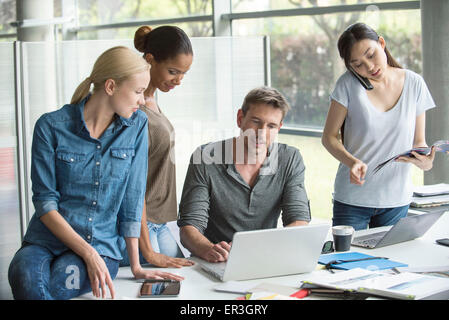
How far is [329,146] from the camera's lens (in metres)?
2.74

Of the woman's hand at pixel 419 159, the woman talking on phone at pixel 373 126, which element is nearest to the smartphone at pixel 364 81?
the woman talking on phone at pixel 373 126

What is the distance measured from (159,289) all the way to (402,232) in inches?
40.1

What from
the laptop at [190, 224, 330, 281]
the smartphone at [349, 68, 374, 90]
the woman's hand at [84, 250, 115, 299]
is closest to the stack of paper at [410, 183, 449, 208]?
the smartphone at [349, 68, 374, 90]

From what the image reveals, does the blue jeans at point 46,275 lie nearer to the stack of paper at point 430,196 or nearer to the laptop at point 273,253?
the laptop at point 273,253

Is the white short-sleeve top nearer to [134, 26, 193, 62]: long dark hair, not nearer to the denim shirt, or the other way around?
[134, 26, 193, 62]: long dark hair

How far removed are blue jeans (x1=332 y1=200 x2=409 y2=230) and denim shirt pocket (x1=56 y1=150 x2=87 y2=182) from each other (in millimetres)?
1318

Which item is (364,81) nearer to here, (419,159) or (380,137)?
(380,137)

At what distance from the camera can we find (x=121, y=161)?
191cm

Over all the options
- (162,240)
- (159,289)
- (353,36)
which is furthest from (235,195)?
(353,36)

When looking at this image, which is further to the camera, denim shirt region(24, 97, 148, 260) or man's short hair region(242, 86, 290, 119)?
man's short hair region(242, 86, 290, 119)

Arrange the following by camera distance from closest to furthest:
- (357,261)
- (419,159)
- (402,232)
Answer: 1. (357,261)
2. (402,232)
3. (419,159)

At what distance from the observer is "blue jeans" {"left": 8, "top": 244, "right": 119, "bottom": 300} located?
5.65 feet
